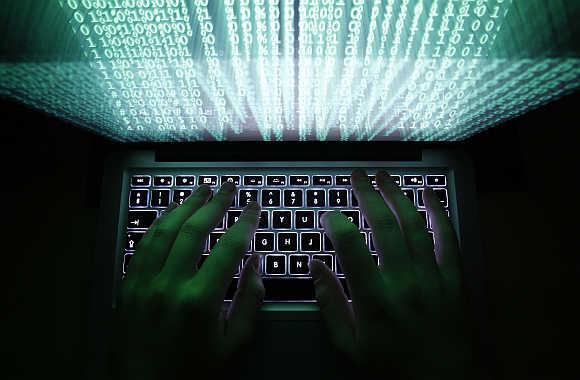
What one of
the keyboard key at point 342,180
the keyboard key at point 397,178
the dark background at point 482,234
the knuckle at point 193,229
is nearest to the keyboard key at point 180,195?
the knuckle at point 193,229

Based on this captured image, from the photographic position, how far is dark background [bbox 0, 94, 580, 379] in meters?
0.65

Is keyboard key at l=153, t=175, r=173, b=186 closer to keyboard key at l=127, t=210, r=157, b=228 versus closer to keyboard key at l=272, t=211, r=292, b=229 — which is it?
keyboard key at l=127, t=210, r=157, b=228

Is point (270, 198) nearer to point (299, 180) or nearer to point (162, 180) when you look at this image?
point (299, 180)

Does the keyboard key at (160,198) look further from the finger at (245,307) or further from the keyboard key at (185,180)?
the finger at (245,307)

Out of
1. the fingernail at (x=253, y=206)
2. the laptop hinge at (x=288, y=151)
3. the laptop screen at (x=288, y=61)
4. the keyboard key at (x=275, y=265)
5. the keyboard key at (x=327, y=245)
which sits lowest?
the keyboard key at (x=275, y=265)

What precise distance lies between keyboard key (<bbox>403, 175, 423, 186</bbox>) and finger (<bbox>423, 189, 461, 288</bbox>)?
3 centimetres

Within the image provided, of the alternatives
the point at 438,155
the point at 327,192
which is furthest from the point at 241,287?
the point at 438,155

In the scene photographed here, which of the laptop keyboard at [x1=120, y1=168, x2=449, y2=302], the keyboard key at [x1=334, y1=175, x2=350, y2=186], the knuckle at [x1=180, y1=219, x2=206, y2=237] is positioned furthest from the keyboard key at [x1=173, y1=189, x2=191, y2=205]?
the keyboard key at [x1=334, y1=175, x2=350, y2=186]

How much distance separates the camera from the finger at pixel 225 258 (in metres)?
0.50

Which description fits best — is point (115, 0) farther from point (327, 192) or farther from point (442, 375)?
point (442, 375)

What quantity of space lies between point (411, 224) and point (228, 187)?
1.21ft

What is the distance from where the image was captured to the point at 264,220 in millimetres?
632

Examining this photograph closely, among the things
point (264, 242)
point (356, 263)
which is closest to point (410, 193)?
point (356, 263)

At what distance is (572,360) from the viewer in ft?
2.10
